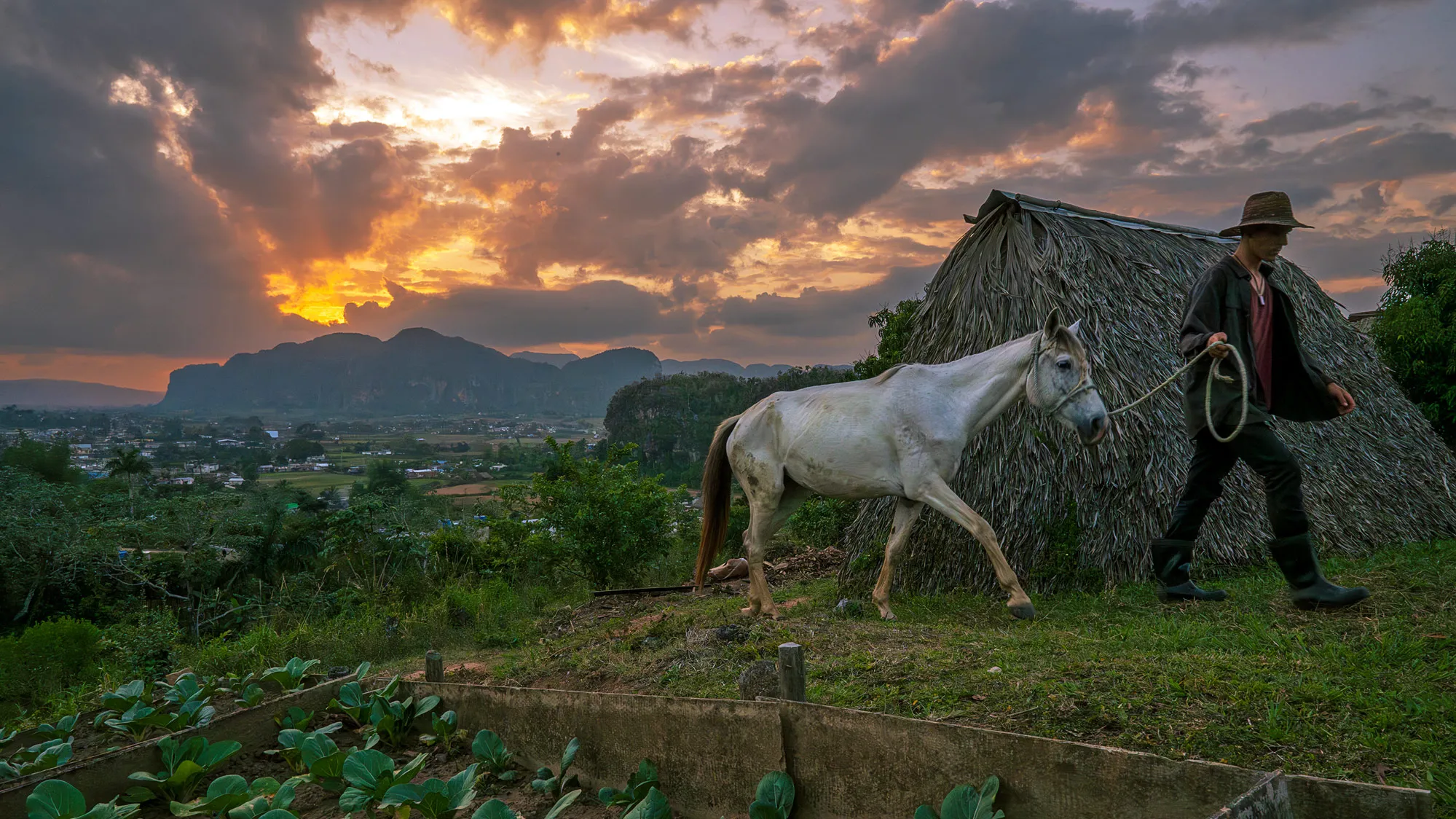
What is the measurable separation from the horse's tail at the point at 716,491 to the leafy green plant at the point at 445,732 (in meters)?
2.84

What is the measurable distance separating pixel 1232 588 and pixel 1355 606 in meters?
0.90

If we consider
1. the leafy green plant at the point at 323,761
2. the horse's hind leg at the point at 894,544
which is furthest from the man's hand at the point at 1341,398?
the leafy green plant at the point at 323,761

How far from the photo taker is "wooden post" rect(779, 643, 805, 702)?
2.61 m

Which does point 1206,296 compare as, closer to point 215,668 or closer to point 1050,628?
point 1050,628

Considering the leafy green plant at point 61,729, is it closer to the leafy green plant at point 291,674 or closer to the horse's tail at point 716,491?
the leafy green plant at point 291,674

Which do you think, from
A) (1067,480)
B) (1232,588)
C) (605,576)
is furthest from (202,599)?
(1232,588)

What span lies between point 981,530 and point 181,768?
13.4 feet

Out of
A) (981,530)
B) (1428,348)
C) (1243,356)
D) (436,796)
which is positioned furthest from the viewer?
(1428,348)

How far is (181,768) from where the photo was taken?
9.54 feet

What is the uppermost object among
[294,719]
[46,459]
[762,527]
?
[762,527]

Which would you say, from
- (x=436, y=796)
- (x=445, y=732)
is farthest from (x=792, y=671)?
(x=445, y=732)

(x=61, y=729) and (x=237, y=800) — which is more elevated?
(x=237, y=800)

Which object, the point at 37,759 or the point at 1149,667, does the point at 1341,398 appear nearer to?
the point at 1149,667

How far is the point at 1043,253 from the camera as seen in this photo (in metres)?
6.10
